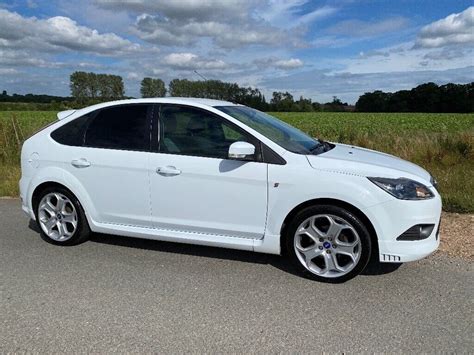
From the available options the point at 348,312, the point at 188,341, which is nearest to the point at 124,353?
the point at 188,341

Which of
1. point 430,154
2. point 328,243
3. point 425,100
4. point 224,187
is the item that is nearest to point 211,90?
point 224,187

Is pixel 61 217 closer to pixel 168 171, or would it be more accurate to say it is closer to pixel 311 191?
pixel 168 171

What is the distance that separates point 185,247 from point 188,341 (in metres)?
1.91

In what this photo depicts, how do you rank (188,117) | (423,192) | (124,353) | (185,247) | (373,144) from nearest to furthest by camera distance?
(124,353)
(423,192)
(188,117)
(185,247)
(373,144)

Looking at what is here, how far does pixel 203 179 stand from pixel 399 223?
1.77m

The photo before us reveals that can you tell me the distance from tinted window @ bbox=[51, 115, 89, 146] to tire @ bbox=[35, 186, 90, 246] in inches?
21.1

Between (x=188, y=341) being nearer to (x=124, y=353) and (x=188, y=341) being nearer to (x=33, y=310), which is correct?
(x=124, y=353)

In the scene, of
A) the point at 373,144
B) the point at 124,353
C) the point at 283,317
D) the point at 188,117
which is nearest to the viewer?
the point at 124,353

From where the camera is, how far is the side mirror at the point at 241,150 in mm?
3662

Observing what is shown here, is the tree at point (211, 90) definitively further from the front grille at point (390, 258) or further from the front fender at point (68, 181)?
the front grille at point (390, 258)

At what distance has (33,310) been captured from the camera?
322 centimetres

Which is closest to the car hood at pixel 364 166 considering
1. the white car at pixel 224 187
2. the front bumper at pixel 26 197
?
the white car at pixel 224 187

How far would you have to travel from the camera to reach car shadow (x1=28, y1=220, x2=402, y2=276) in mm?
4023

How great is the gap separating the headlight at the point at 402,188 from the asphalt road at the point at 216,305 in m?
0.78
